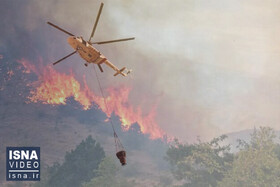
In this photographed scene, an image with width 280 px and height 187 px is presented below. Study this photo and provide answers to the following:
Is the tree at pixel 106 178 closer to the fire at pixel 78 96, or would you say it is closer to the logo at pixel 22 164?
the logo at pixel 22 164

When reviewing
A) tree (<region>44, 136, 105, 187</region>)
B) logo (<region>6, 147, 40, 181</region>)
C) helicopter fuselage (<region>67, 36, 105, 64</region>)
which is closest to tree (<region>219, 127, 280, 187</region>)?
logo (<region>6, 147, 40, 181</region>)

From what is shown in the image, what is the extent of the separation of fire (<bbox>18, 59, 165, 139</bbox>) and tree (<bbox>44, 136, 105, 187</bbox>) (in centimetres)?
7454

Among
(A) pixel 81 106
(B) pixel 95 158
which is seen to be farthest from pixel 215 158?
(A) pixel 81 106

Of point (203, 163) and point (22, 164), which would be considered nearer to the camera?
point (22, 164)

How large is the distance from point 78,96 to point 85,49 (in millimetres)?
143822

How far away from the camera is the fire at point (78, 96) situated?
142 meters

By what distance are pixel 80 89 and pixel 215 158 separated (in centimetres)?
11855

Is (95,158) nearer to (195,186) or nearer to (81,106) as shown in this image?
(195,186)

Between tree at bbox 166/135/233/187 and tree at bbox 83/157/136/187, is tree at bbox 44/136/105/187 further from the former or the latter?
tree at bbox 166/135/233/187

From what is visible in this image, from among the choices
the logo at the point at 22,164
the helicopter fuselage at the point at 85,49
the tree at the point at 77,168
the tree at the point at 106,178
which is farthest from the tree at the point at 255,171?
the helicopter fuselage at the point at 85,49

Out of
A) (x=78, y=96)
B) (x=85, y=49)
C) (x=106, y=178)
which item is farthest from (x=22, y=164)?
(x=78, y=96)

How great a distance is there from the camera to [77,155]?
2392 inches

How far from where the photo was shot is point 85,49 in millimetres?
17891

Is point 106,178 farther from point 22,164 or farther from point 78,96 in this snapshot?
point 78,96
